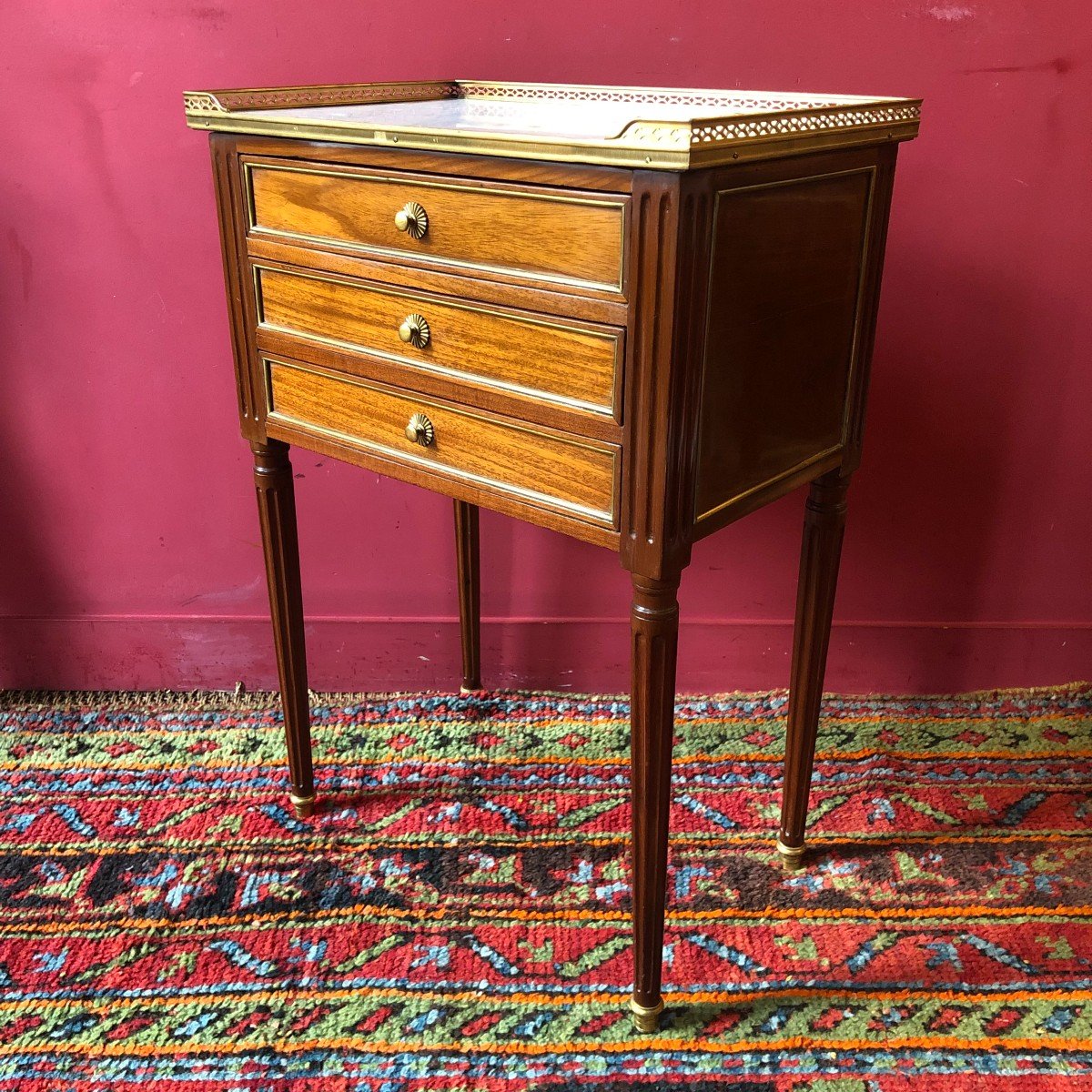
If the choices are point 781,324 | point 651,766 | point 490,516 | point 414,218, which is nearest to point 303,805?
point 490,516

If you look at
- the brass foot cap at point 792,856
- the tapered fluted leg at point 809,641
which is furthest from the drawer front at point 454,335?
the brass foot cap at point 792,856

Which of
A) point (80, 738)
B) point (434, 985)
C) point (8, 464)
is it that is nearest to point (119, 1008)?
point (434, 985)

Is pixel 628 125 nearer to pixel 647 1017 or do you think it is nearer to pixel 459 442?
pixel 459 442

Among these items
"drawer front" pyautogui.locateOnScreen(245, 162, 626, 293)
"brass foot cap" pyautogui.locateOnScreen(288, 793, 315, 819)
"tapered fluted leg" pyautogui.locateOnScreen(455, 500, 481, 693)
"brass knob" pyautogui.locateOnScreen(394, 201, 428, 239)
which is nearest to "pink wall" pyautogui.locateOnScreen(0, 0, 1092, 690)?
"tapered fluted leg" pyautogui.locateOnScreen(455, 500, 481, 693)

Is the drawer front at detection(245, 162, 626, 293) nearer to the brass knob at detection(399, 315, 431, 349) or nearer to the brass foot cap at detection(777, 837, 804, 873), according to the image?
the brass knob at detection(399, 315, 431, 349)

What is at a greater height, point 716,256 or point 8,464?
point 716,256

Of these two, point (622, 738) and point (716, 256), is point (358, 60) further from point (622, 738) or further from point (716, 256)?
point (622, 738)

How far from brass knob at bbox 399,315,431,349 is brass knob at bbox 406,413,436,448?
3.7 inches

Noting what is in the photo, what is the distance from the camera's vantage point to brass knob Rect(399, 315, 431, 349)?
4.58 ft

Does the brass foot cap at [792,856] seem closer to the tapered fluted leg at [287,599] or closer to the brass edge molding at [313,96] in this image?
the tapered fluted leg at [287,599]

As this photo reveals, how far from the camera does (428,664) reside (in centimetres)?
229

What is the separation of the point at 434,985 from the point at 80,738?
96 cm

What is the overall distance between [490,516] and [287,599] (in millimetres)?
506

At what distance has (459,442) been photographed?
1427 mm
